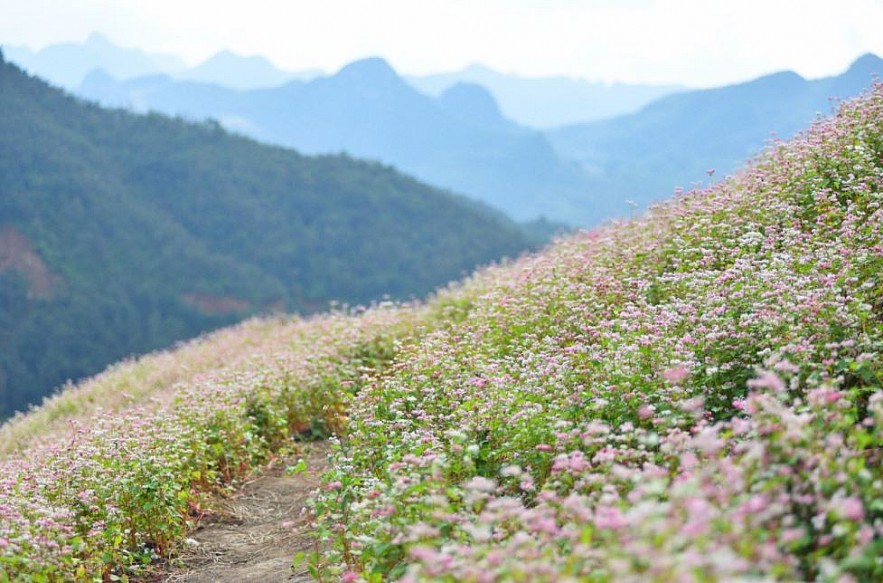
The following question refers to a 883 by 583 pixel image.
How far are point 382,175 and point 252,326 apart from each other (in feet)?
211

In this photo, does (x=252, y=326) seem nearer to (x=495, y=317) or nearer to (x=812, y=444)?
(x=495, y=317)

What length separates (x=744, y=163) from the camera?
9891 mm

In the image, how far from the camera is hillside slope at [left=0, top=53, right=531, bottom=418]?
47.8 m

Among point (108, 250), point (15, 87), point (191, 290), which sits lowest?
point (191, 290)

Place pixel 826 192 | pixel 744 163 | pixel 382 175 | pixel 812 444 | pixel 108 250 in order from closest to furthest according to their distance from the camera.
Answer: pixel 812 444, pixel 826 192, pixel 744 163, pixel 108 250, pixel 382 175

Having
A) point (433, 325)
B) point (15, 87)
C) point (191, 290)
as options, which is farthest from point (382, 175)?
point (433, 325)

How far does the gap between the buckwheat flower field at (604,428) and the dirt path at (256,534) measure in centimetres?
21

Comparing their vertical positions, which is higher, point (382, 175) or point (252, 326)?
point (382, 175)

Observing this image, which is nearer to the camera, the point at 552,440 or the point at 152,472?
the point at 552,440

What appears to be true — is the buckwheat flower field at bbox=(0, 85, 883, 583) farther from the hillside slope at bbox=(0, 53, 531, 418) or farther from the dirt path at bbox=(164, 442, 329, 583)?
the hillside slope at bbox=(0, 53, 531, 418)

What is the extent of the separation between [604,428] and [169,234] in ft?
204

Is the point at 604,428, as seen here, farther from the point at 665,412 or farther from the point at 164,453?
the point at 164,453

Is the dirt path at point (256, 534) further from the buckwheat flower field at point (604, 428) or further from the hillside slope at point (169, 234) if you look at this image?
the hillside slope at point (169, 234)

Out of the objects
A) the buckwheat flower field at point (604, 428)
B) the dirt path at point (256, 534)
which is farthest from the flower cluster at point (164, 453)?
the dirt path at point (256, 534)
